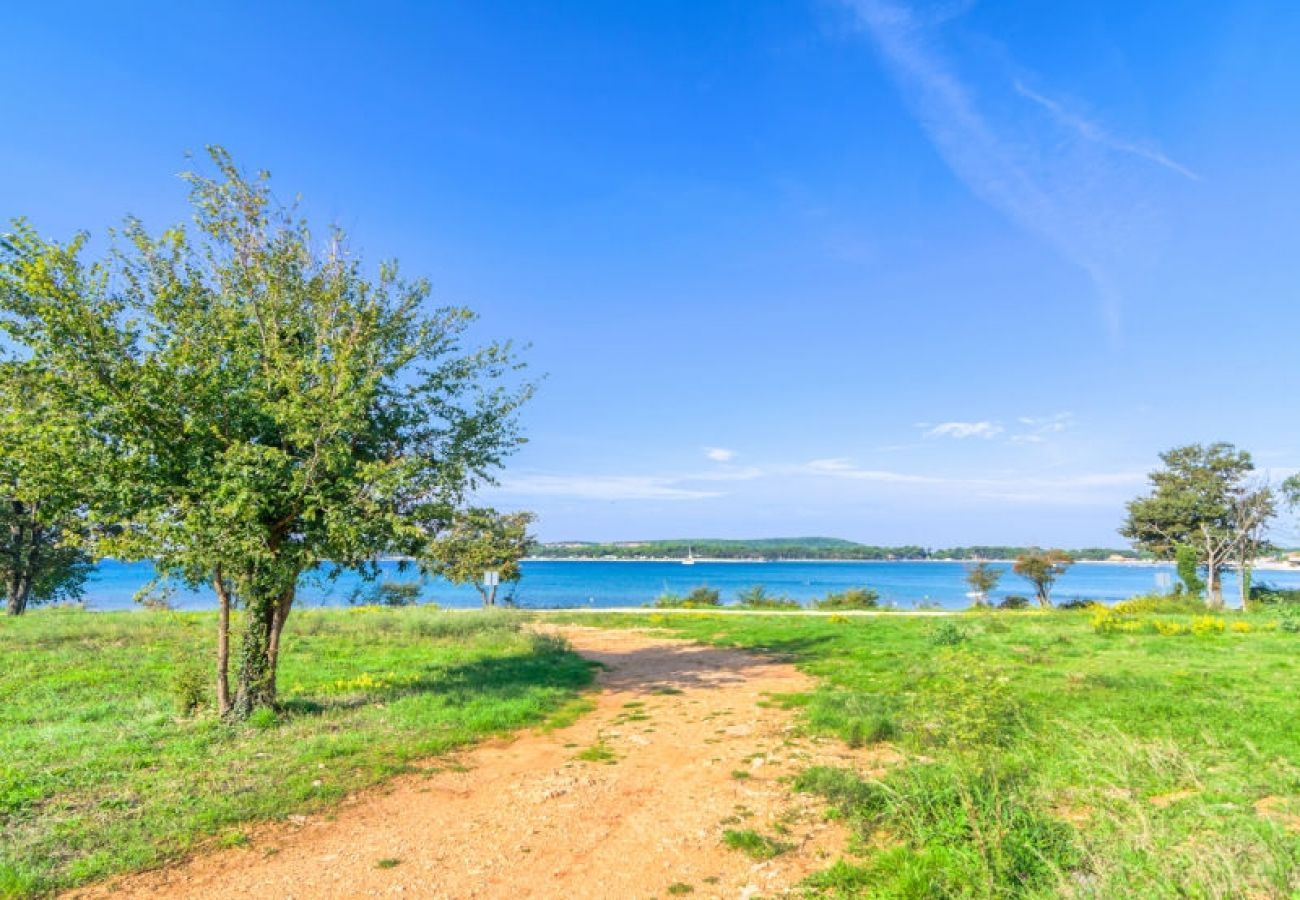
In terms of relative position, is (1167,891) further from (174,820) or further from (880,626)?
(880,626)

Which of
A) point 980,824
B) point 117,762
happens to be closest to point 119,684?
point 117,762

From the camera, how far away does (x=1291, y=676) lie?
47.4ft

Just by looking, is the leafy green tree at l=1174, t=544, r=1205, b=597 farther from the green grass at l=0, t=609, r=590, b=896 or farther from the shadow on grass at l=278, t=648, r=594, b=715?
the green grass at l=0, t=609, r=590, b=896

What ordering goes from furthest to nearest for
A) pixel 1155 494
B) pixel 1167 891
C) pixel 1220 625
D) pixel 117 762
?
pixel 1155 494 → pixel 1220 625 → pixel 117 762 → pixel 1167 891

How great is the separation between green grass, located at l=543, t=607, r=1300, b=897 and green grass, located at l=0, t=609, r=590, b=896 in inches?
237

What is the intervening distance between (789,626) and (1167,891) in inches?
1035

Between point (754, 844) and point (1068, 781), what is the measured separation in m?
4.19

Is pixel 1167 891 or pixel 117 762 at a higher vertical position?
Result: pixel 1167 891

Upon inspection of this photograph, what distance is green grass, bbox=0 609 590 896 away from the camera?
699 cm

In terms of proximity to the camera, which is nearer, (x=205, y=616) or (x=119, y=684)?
(x=119, y=684)

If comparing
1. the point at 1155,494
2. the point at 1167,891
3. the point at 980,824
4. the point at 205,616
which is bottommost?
the point at 205,616

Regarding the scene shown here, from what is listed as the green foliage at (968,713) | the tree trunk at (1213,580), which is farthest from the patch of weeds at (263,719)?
the tree trunk at (1213,580)

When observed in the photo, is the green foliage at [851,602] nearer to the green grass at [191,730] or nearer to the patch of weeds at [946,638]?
the patch of weeds at [946,638]

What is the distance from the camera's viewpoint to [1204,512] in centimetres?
4328
